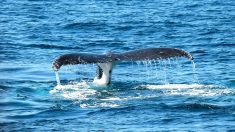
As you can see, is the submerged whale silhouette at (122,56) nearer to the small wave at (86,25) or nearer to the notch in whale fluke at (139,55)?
the notch in whale fluke at (139,55)

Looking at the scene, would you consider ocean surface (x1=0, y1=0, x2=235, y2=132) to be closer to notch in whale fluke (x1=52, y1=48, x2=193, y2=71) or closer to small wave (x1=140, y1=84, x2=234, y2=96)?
small wave (x1=140, y1=84, x2=234, y2=96)

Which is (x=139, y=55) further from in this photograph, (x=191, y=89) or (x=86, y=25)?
(x=86, y=25)

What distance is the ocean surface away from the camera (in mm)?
15461

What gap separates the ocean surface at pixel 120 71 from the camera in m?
15.5

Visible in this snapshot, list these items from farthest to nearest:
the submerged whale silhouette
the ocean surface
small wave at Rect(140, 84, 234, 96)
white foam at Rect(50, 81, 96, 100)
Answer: small wave at Rect(140, 84, 234, 96)
white foam at Rect(50, 81, 96, 100)
the submerged whale silhouette
the ocean surface

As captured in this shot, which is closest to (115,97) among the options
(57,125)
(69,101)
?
(69,101)

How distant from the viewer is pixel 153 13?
3703 centimetres

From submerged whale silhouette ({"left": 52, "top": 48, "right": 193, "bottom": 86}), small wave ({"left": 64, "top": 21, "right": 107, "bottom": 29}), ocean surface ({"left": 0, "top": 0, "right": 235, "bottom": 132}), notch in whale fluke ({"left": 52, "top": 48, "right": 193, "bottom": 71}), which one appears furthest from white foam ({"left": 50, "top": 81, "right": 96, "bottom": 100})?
small wave ({"left": 64, "top": 21, "right": 107, "bottom": 29})

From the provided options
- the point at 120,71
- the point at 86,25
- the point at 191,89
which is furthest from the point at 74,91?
the point at 86,25

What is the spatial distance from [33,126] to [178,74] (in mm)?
7662

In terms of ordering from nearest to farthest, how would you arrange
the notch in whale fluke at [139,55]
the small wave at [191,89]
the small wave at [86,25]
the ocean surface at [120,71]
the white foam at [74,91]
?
the ocean surface at [120,71] → the notch in whale fluke at [139,55] → the white foam at [74,91] → the small wave at [191,89] → the small wave at [86,25]

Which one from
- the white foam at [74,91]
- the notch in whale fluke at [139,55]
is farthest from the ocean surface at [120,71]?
the notch in whale fluke at [139,55]

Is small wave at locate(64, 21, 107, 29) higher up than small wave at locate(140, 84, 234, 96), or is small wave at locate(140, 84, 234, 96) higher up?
small wave at locate(64, 21, 107, 29)

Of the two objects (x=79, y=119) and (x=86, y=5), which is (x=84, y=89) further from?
(x=86, y=5)
